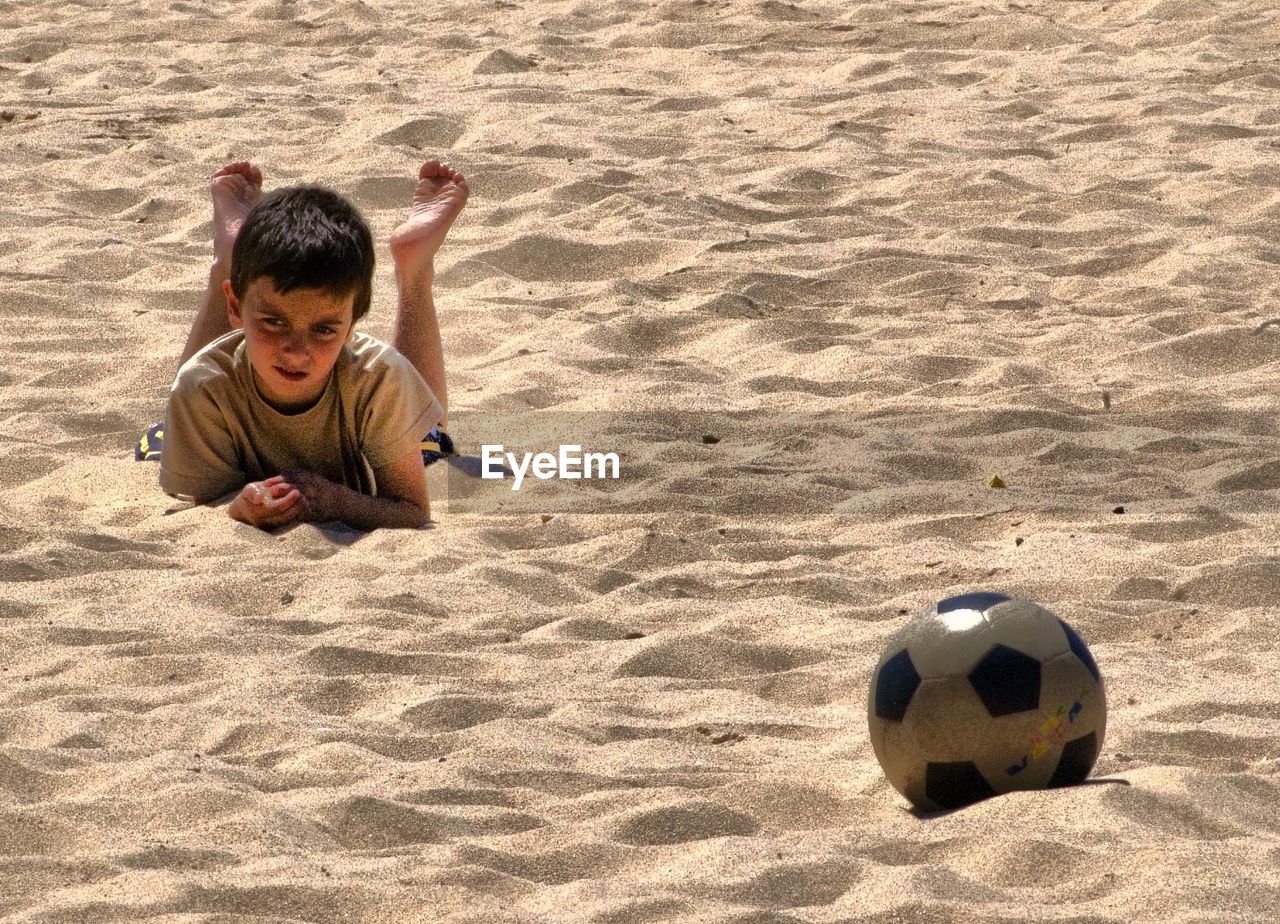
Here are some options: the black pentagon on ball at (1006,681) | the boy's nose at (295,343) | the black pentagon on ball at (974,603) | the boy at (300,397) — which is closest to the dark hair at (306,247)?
the boy at (300,397)

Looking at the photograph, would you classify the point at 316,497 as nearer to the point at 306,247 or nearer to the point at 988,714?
the point at 306,247

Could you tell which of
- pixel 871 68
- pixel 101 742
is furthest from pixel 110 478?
pixel 871 68

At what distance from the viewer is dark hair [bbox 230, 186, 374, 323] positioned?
4.68m

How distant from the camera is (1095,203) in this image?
7.61 meters

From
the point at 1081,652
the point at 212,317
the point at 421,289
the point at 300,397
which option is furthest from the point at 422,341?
the point at 1081,652

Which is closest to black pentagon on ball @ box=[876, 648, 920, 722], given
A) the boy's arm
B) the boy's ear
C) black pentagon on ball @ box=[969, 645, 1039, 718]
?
black pentagon on ball @ box=[969, 645, 1039, 718]

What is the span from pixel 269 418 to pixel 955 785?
7.74ft

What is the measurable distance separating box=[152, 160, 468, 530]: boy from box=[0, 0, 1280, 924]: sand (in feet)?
0.52

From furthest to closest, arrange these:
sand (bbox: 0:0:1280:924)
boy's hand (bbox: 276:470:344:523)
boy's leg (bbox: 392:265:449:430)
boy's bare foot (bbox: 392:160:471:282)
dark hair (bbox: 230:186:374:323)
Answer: boy's bare foot (bbox: 392:160:471:282), boy's leg (bbox: 392:265:449:430), boy's hand (bbox: 276:470:344:523), dark hair (bbox: 230:186:374:323), sand (bbox: 0:0:1280:924)

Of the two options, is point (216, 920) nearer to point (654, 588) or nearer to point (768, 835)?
point (768, 835)

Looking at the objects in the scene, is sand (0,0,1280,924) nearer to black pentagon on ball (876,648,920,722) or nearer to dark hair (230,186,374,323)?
black pentagon on ball (876,648,920,722)

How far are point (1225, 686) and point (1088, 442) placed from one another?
5.90 ft

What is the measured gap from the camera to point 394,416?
4.90 meters

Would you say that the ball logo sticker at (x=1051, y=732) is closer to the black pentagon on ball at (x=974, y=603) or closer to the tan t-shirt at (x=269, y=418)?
the black pentagon on ball at (x=974, y=603)
